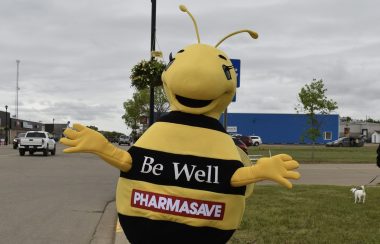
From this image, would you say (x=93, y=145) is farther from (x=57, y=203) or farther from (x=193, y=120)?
(x=57, y=203)

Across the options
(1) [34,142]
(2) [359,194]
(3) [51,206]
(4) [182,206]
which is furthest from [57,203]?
(1) [34,142]

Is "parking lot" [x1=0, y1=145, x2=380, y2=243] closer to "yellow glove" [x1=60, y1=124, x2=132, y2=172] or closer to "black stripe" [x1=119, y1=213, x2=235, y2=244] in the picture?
"black stripe" [x1=119, y1=213, x2=235, y2=244]

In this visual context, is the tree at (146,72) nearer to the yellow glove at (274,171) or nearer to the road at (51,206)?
the road at (51,206)

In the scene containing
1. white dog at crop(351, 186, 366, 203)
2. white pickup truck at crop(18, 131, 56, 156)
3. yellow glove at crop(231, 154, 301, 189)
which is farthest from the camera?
white pickup truck at crop(18, 131, 56, 156)

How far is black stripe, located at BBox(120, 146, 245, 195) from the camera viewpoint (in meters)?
3.60

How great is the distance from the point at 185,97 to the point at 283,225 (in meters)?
4.19

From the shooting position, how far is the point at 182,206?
11.7ft

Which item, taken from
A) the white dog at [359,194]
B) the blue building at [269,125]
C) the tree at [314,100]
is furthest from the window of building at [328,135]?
the white dog at [359,194]

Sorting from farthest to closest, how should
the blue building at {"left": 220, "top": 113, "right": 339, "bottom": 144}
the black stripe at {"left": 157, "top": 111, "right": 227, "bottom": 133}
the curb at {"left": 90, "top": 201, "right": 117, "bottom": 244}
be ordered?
the blue building at {"left": 220, "top": 113, "right": 339, "bottom": 144} < the curb at {"left": 90, "top": 201, "right": 117, "bottom": 244} < the black stripe at {"left": 157, "top": 111, "right": 227, "bottom": 133}

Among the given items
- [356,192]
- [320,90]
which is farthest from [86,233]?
[320,90]

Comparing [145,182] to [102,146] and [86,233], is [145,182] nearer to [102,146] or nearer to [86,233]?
[102,146]

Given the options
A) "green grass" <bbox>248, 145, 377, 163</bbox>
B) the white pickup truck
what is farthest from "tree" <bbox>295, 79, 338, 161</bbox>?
the white pickup truck

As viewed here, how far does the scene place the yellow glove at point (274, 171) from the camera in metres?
3.42

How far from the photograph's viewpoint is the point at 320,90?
28000 mm
